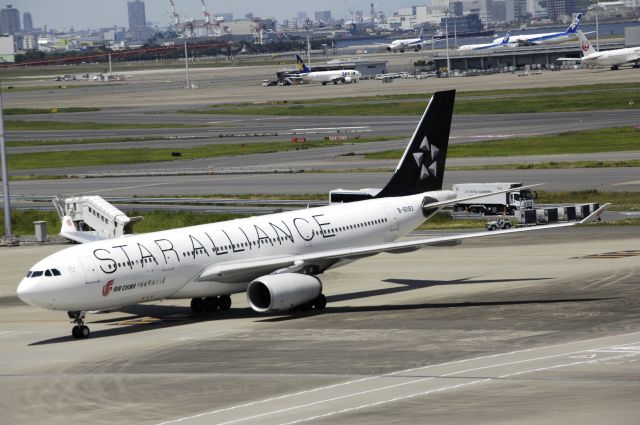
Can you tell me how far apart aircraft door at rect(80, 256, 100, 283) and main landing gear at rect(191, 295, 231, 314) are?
22.0 ft

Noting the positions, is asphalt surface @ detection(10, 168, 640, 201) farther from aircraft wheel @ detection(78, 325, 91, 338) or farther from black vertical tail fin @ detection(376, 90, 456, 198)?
aircraft wheel @ detection(78, 325, 91, 338)

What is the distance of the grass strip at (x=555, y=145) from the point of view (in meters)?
113

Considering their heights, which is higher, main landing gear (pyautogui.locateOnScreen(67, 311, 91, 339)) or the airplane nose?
the airplane nose

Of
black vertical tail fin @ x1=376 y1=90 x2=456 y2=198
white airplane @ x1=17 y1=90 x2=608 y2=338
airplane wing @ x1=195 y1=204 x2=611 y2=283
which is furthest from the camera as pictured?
black vertical tail fin @ x1=376 y1=90 x2=456 y2=198

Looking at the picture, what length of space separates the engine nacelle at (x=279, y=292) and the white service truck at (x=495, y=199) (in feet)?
94.0

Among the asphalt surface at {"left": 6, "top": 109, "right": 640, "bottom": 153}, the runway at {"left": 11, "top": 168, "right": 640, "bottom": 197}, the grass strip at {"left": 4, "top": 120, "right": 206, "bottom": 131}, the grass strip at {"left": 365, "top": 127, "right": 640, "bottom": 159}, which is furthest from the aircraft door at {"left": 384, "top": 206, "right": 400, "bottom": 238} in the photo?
the grass strip at {"left": 4, "top": 120, "right": 206, "bottom": 131}

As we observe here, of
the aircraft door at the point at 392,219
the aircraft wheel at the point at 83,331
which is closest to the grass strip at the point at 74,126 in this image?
the aircraft door at the point at 392,219

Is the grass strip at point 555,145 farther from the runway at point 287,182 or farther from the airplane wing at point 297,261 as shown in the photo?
the airplane wing at point 297,261

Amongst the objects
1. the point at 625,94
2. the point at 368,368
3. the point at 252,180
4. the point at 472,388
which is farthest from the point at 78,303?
the point at 625,94

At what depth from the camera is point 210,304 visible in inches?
2060

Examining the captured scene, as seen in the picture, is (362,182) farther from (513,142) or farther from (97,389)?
(97,389)

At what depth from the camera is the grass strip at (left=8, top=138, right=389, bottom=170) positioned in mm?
134250

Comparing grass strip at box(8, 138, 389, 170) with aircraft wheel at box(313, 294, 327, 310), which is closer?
aircraft wheel at box(313, 294, 327, 310)

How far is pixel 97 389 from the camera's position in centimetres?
3800
